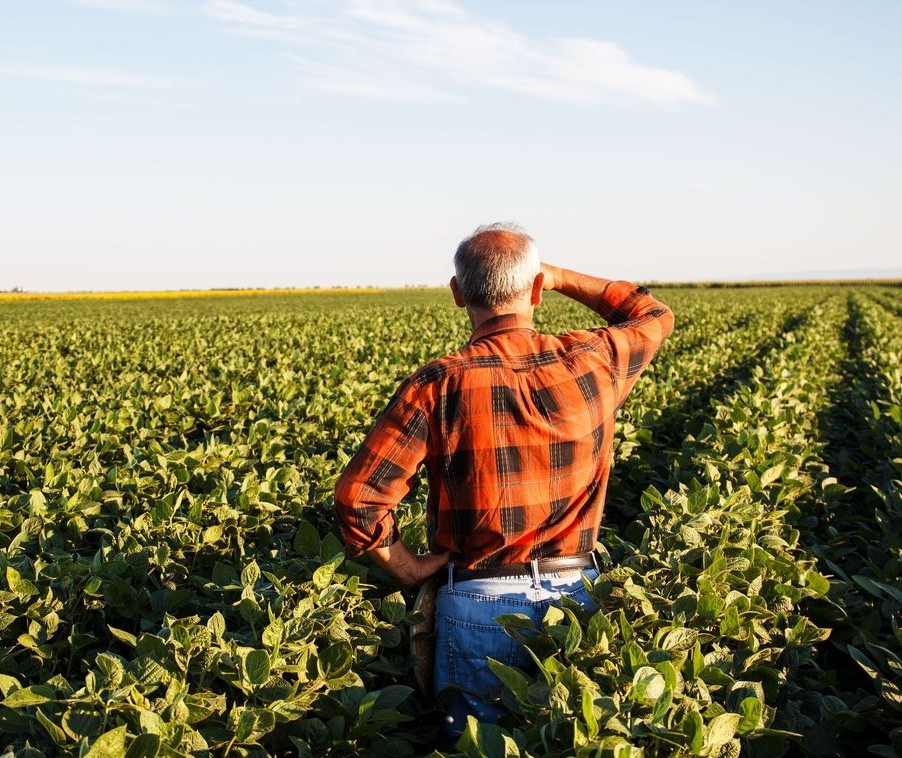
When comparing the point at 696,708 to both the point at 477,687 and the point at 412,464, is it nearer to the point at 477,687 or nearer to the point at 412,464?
the point at 477,687

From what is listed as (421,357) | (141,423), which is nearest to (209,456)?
(141,423)

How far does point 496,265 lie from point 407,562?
1.04m

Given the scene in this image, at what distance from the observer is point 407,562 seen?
2662mm

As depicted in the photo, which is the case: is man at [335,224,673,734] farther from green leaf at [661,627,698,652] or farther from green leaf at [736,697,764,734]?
green leaf at [736,697,764,734]

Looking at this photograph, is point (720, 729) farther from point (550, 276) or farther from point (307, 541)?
point (307, 541)

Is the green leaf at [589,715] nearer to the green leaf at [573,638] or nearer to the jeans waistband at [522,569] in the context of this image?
the green leaf at [573,638]

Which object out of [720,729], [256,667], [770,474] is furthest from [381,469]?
[770,474]

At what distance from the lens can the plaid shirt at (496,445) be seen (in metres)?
2.44

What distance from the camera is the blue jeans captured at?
255cm

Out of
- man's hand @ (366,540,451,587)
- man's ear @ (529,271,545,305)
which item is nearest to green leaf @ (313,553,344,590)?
man's hand @ (366,540,451,587)

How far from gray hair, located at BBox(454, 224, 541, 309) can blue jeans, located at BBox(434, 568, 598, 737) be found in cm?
93

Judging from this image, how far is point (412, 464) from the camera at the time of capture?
2451 mm

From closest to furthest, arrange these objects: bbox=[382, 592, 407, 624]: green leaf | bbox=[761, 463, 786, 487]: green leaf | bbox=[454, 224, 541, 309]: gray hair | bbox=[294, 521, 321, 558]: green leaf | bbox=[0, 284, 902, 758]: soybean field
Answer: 1. bbox=[0, 284, 902, 758]: soybean field
2. bbox=[454, 224, 541, 309]: gray hair
3. bbox=[382, 592, 407, 624]: green leaf
4. bbox=[294, 521, 321, 558]: green leaf
5. bbox=[761, 463, 786, 487]: green leaf

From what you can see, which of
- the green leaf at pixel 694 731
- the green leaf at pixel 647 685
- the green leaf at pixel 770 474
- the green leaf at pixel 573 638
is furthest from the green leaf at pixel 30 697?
the green leaf at pixel 770 474
